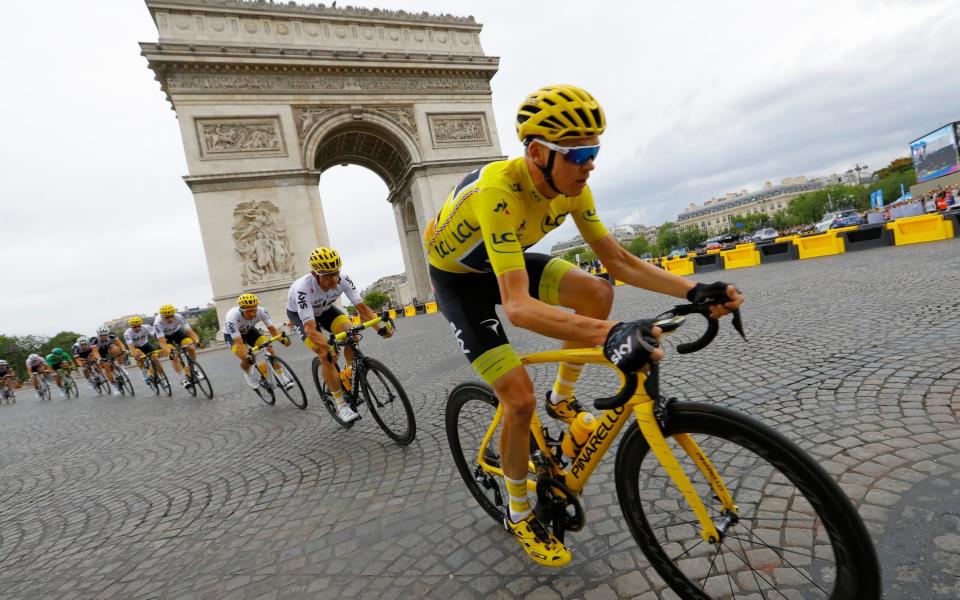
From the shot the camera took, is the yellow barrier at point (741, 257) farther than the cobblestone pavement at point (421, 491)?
Yes

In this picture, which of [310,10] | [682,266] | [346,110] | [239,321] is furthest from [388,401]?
[310,10]

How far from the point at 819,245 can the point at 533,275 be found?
1412cm

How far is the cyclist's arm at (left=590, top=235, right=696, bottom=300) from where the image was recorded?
1944mm

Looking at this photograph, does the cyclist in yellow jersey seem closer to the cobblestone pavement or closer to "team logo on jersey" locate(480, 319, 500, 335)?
"team logo on jersey" locate(480, 319, 500, 335)

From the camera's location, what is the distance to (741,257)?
47.6 ft

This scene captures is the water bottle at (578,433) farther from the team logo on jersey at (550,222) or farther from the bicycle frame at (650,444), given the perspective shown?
the team logo on jersey at (550,222)

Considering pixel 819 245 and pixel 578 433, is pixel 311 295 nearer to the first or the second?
pixel 578 433

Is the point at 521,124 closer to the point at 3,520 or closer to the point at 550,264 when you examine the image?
the point at 550,264

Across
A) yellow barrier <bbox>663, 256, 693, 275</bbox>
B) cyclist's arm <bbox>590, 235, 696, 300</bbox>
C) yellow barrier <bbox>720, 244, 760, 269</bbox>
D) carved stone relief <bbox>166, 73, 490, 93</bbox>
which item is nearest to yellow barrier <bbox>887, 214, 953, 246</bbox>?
yellow barrier <bbox>720, 244, 760, 269</bbox>

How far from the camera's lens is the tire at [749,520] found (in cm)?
122

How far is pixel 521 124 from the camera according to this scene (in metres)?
1.79

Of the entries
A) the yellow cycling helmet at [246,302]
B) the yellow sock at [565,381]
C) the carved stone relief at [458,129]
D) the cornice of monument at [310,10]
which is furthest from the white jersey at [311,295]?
the cornice of monument at [310,10]

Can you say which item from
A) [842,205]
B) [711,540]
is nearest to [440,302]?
[711,540]

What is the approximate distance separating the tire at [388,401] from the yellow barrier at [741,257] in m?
13.7
